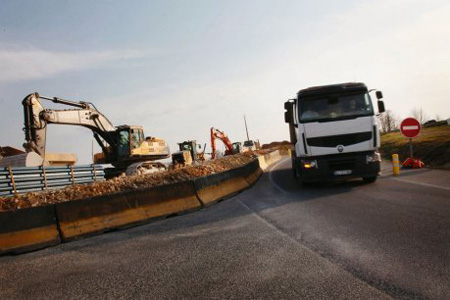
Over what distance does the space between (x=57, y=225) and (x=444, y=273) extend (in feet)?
18.8

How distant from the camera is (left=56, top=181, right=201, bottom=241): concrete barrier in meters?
6.46

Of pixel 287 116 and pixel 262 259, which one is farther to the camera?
pixel 287 116

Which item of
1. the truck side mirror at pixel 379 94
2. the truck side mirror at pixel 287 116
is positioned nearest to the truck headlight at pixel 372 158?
the truck side mirror at pixel 379 94

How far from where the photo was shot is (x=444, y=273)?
337 cm

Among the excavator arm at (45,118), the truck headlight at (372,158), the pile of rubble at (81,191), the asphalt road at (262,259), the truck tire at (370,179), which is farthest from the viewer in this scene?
the excavator arm at (45,118)

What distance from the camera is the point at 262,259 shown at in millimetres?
4215

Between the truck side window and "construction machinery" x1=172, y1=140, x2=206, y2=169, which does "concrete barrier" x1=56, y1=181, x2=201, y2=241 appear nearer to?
the truck side window

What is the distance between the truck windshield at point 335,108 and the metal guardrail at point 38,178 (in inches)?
490

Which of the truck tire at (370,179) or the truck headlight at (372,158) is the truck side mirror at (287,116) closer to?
the truck headlight at (372,158)

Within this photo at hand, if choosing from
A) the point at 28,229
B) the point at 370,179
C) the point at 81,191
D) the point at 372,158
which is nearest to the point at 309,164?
the point at 372,158

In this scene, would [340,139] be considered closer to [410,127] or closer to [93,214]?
[410,127]

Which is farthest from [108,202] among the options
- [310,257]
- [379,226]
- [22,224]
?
[379,226]

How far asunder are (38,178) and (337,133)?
1352cm

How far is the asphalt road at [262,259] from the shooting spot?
130 inches
